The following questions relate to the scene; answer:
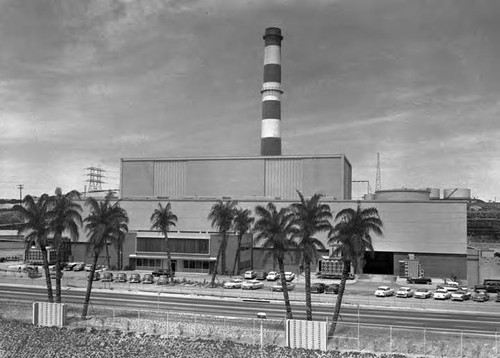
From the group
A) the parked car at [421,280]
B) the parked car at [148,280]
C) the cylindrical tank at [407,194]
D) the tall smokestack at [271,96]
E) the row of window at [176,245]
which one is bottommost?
the parked car at [421,280]

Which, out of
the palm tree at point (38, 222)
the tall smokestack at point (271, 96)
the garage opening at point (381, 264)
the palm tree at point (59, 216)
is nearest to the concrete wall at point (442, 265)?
the garage opening at point (381, 264)

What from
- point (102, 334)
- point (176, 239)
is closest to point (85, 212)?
point (176, 239)

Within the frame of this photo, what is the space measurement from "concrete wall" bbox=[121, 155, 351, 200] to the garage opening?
52.6 feet

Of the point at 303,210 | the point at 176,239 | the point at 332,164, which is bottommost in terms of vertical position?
the point at 176,239

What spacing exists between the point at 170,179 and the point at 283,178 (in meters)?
29.3

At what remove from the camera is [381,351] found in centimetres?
4203

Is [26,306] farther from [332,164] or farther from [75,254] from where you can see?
[332,164]

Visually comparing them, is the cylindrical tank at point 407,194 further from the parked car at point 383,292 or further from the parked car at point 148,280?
the parked car at point 148,280

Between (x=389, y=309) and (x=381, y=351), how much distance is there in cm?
2311

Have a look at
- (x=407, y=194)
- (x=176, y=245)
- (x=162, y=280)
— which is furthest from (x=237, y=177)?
(x=162, y=280)

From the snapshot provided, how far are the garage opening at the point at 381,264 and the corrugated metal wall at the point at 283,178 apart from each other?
22871 millimetres

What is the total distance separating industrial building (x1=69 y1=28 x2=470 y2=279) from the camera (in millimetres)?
101062

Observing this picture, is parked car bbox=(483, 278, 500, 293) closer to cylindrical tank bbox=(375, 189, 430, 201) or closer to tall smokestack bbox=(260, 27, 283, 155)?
→ cylindrical tank bbox=(375, 189, 430, 201)

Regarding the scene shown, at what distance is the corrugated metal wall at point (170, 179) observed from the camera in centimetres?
13038
